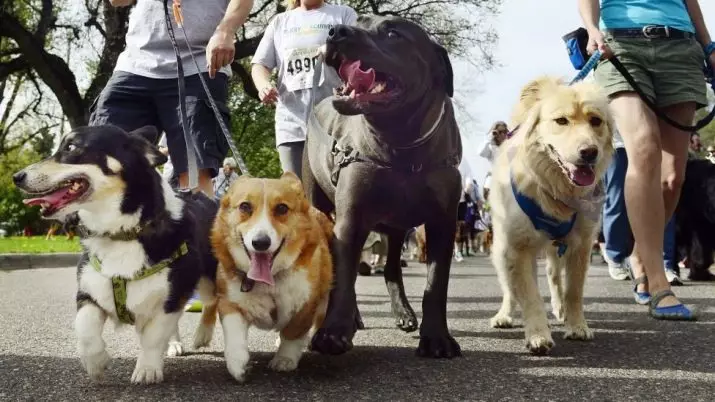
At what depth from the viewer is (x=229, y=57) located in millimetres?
3713

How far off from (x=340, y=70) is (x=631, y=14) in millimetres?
2354

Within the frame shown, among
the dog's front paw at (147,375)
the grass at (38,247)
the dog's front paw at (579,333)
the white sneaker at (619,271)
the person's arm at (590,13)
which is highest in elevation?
the person's arm at (590,13)

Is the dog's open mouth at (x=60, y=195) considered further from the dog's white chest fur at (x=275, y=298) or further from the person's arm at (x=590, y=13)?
the person's arm at (x=590, y=13)

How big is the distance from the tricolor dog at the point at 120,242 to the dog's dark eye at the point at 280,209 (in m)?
0.39

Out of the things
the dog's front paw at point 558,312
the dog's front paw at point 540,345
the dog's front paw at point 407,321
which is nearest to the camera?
the dog's front paw at point 540,345

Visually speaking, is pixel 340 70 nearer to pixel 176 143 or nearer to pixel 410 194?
pixel 410 194

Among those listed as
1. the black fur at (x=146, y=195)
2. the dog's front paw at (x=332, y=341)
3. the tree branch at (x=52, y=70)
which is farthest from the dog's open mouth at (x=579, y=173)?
the tree branch at (x=52, y=70)

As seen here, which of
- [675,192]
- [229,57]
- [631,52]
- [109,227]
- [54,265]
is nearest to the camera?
[109,227]

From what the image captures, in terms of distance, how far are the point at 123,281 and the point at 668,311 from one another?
10.8 ft

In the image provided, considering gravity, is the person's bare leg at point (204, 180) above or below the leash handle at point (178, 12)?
below

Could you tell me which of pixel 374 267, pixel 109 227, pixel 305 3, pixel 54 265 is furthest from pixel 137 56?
pixel 54 265

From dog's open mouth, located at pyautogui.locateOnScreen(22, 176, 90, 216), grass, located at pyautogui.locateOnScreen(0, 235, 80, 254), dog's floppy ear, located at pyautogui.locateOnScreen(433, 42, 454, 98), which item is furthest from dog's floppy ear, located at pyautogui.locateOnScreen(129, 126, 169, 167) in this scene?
grass, located at pyautogui.locateOnScreen(0, 235, 80, 254)

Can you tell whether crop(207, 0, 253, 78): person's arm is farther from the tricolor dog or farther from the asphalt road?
→ the asphalt road

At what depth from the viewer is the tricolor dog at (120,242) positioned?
267 cm
